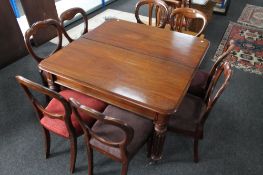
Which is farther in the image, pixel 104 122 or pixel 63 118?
pixel 63 118

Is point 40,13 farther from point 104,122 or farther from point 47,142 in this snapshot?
point 104,122

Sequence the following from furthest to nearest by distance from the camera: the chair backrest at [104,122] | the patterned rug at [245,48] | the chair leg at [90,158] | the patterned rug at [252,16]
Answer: the patterned rug at [252,16] → the patterned rug at [245,48] → the chair leg at [90,158] → the chair backrest at [104,122]

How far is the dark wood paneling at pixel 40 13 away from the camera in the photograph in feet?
9.25

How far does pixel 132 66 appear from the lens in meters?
1.47

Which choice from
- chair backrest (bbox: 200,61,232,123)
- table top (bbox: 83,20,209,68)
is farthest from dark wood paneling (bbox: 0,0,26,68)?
chair backrest (bbox: 200,61,232,123)

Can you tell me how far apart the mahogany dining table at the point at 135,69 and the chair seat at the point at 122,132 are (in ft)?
0.31

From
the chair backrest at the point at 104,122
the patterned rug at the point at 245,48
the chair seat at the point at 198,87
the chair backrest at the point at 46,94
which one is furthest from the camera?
the patterned rug at the point at 245,48

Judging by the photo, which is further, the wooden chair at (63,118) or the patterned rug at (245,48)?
the patterned rug at (245,48)

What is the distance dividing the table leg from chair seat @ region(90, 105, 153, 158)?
7 cm

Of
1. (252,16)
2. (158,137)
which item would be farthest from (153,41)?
(252,16)

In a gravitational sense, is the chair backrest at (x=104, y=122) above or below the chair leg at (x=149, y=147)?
above

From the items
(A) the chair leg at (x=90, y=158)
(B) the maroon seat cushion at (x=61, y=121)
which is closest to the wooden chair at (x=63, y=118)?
(B) the maroon seat cushion at (x=61, y=121)

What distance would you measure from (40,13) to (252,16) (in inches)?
146

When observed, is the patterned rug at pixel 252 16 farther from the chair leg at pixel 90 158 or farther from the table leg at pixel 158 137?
the chair leg at pixel 90 158
